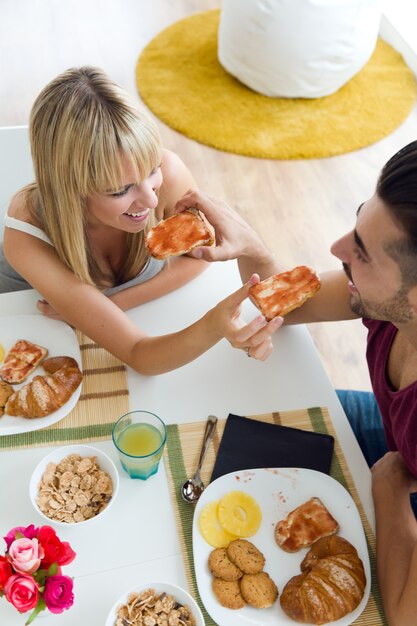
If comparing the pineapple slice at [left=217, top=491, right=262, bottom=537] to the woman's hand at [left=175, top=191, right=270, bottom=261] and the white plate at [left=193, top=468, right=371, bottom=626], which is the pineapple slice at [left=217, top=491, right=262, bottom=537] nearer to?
the white plate at [left=193, top=468, right=371, bottom=626]

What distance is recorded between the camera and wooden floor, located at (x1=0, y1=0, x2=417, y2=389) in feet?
11.2

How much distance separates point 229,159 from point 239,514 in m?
2.86

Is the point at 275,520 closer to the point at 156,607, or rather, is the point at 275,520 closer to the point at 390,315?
the point at 156,607

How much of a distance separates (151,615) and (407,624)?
46cm

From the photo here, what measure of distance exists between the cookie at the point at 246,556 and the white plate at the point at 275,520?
0.03 m

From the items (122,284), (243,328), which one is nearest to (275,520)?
(243,328)

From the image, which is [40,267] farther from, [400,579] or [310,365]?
[400,579]

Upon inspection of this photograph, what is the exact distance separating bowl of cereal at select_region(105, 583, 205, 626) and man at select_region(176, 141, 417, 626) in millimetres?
375

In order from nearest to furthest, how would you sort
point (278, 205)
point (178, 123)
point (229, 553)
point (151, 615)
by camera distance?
1. point (151, 615)
2. point (229, 553)
3. point (278, 205)
4. point (178, 123)

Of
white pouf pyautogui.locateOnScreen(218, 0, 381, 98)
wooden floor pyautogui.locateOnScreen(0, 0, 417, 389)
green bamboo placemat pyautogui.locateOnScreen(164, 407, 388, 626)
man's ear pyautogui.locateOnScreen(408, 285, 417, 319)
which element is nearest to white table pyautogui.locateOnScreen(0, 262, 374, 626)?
green bamboo placemat pyautogui.locateOnScreen(164, 407, 388, 626)

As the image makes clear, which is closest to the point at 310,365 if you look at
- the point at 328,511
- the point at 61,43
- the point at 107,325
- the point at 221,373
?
the point at 221,373

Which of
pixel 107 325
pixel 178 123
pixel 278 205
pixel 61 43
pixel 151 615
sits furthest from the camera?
pixel 61 43

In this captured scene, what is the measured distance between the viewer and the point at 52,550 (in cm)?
113

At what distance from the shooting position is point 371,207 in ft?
4.38
